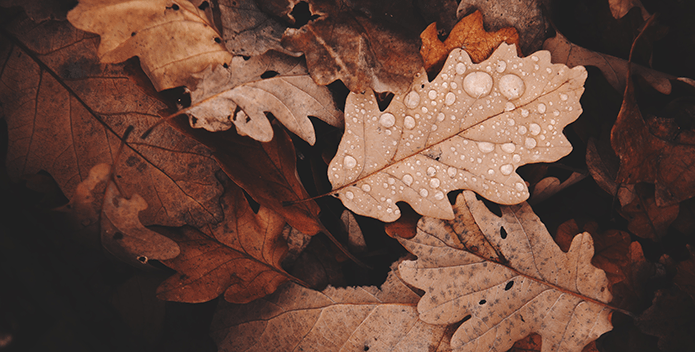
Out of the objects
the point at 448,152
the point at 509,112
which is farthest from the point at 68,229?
the point at 509,112

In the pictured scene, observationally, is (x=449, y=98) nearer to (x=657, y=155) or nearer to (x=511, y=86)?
(x=511, y=86)

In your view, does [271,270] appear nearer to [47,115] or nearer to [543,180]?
[47,115]

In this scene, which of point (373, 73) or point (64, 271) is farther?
point (64, 271)

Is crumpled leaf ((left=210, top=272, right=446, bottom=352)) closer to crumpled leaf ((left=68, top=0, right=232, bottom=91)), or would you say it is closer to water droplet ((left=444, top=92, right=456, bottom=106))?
water droplet ((left=444, top=92, right=456, bottom=106))

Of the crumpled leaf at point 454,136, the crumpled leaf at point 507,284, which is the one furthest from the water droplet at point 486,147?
the crumpled leaf at point 507,284

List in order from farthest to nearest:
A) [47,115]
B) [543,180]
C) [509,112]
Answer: [543,180] < [47,115] < [509,112]

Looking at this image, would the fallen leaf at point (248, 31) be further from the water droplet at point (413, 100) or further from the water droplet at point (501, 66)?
the water droplet at point (501, 66)

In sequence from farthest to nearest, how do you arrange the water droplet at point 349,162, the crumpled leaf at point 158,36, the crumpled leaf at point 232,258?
the crumpled leaf at point 232,258 → the water droplet at point 349,162 → the crumpled leaf at point 158,36
